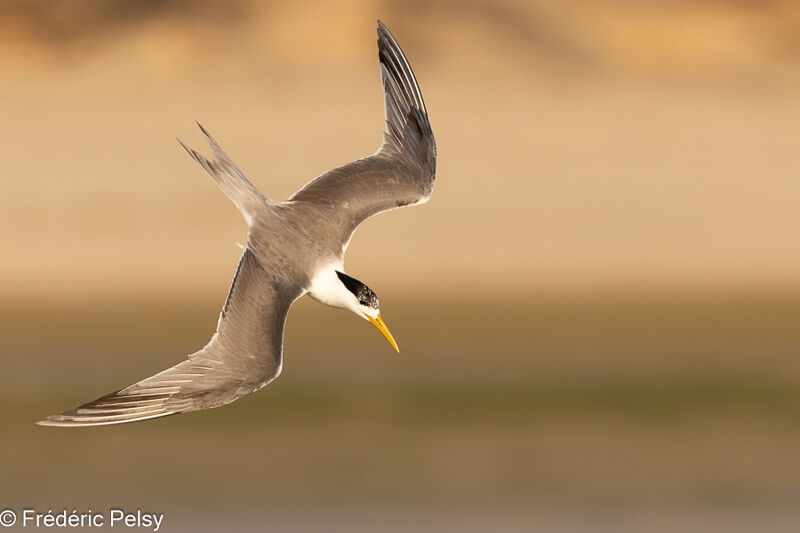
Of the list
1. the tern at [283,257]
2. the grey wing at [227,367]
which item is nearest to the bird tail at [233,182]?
the tern at [283,257]

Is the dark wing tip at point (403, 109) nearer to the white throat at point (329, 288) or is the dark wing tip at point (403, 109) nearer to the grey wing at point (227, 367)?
the white throat at point (329, 288)

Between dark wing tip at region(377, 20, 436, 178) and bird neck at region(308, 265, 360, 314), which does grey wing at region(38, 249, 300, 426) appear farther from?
dark wing tip at region(377, 20, 436, 178)

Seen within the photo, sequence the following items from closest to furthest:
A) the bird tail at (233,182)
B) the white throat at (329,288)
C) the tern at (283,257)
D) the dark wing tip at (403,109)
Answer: the tern at (283,257) → the bird tail at (233,182) → the white throat at (329,288) → the dark wing tip at (403,109)

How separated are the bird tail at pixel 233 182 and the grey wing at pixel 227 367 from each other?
461 millimetres

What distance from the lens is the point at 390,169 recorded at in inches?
444

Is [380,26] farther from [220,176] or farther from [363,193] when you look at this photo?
[220,176]

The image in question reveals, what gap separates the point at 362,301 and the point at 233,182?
5.00ft

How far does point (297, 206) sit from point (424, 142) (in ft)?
5.58

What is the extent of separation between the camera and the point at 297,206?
34.4 feet

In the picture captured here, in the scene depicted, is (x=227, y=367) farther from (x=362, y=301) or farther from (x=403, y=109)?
(x=403, y=109)

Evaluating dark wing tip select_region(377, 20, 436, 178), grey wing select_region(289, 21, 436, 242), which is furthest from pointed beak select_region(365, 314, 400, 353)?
dark wing tip select_region(377, 20, 436, 178)

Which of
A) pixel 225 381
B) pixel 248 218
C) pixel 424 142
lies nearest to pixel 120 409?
pixel 225 381

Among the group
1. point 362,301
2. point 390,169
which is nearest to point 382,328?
point 362,301

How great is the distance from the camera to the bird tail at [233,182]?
9.89m
